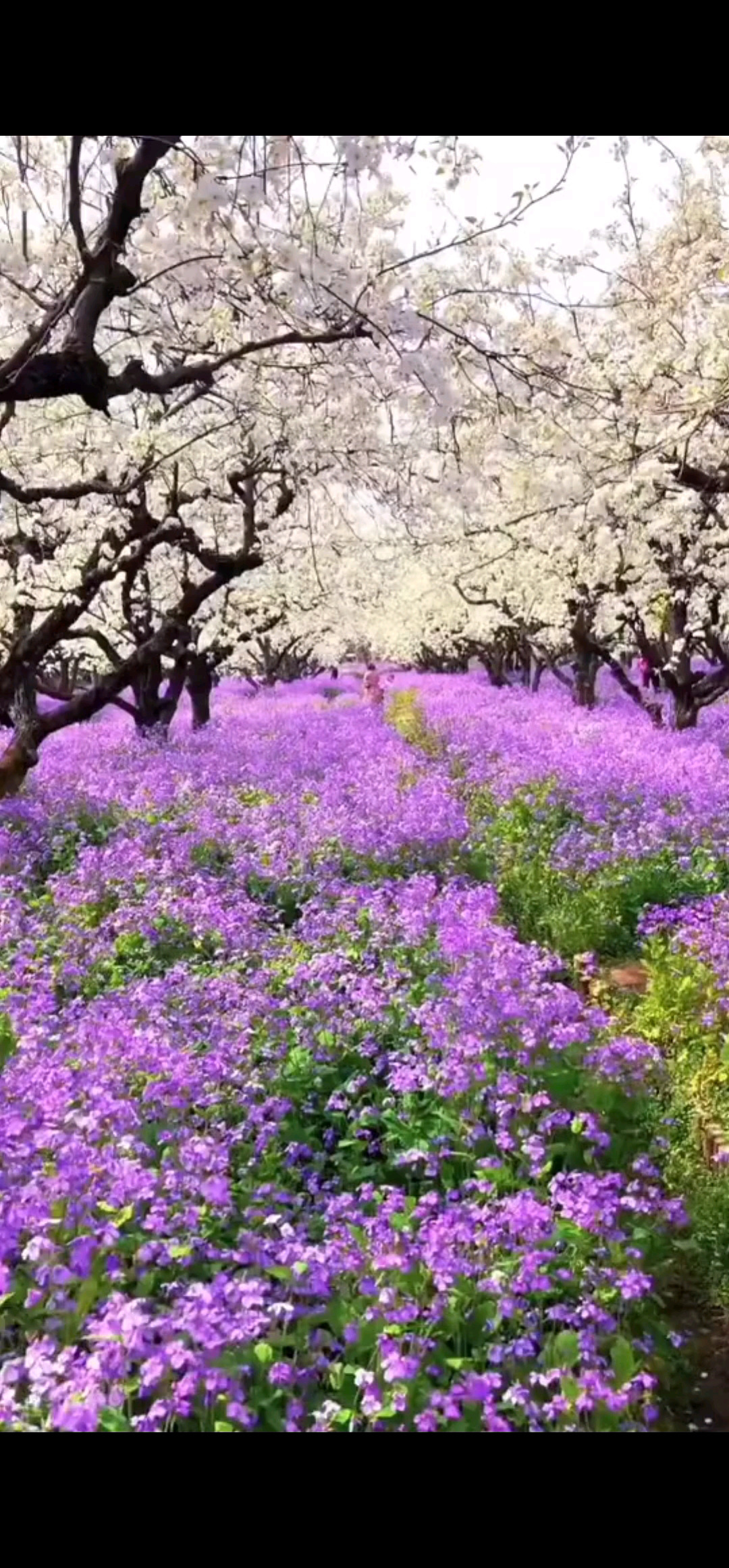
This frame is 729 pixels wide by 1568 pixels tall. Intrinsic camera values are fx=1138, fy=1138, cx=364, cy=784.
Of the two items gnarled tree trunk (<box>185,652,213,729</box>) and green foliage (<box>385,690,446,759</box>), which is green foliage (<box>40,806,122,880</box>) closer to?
green foliage (<box>385,690,446,759</box>)

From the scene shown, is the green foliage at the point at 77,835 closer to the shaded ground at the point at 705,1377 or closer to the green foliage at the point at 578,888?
the green foliage at the point at 578,888

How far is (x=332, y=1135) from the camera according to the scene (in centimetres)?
592

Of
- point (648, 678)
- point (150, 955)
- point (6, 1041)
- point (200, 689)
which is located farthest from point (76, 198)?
point (648, 678)

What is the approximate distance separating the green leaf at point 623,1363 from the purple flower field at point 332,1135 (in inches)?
0.5

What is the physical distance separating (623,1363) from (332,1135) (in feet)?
7.22

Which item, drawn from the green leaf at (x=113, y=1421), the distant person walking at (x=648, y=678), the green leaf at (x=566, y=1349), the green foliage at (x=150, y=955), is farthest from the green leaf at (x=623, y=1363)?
the distant person walking at (x=648, y=678)

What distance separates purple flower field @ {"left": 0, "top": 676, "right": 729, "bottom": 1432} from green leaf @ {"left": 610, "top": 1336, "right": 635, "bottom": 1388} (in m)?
0.01

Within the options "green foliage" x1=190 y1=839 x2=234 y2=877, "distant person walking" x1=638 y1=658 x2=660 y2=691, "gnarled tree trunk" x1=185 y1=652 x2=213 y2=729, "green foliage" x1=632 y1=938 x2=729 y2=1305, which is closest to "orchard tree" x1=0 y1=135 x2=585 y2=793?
"green foliage" x1=190 y1=839 x2=234 y2=877

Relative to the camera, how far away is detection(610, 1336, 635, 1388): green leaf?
4.01 metres

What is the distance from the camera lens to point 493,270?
14.1m

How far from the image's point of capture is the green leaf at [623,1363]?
13.1ft
